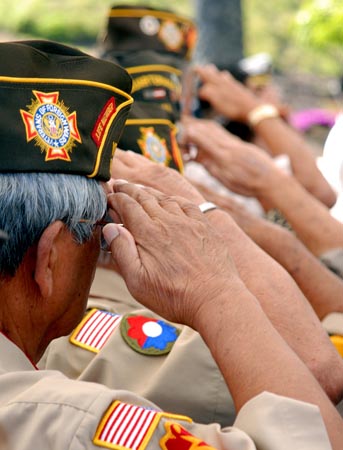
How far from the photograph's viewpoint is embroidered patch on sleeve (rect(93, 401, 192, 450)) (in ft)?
5.14

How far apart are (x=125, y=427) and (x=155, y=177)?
0.85 metres

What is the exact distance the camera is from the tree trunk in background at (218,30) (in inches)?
329

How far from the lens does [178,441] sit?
5.25 feet

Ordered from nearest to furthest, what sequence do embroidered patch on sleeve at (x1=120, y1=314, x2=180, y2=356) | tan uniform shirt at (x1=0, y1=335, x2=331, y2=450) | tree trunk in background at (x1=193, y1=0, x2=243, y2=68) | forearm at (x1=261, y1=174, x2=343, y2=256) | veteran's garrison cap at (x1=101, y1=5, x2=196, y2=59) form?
1. tan uniform shirt at (x1=0, y1=335, x2=331, y2=450)
2. embroidered patch on sleeve at (x1=120, y1=314, x2=180, y2=356)
3. forearm at (x1=261, y1=174, x2=343, y2=256)
4. veteran's garrison cap at (x1=101, y1=5, x2=196, y2=59)
5. tree trunk in background at (x1=193, y1=0, x2=243, y2=68)

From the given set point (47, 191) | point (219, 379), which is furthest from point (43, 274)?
point (219, 379)

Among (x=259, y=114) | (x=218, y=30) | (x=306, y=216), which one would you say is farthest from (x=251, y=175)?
(x=218, y=30)

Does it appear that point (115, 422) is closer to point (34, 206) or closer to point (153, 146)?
point (34, 206)

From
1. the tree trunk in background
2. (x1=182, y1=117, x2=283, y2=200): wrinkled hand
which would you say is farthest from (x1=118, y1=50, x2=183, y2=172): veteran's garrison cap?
the tree trunk in background

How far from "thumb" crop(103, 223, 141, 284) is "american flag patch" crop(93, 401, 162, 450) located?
1.03ft

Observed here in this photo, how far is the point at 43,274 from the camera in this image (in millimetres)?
1757

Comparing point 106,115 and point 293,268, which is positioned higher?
point 106,115

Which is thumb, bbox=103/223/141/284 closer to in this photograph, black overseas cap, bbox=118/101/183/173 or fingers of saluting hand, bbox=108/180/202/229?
fingers of saluting hand, bbox=108/180/202/229

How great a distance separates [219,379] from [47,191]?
2.50 feet

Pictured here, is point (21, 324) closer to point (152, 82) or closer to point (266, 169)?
point (152, 82)
